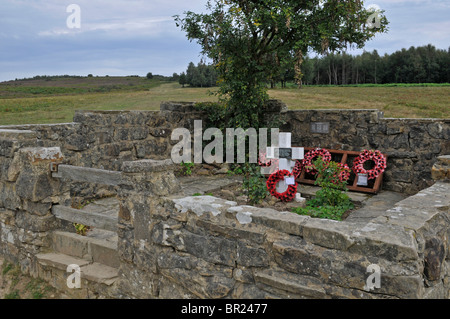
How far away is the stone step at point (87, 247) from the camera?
4150 mm

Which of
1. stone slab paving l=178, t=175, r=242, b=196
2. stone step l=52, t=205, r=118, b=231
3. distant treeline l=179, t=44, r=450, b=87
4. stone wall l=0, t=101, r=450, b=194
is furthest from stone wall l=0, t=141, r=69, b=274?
distant treeline l=179, t=44, r=450, b=87

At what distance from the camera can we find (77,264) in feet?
13.8

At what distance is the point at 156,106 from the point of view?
18141 millimetres

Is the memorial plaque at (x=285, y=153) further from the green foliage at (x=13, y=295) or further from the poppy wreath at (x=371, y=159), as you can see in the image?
the green foliage at (x=13, y=295)

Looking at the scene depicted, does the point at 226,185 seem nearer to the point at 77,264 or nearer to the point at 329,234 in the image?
the point at 77,264

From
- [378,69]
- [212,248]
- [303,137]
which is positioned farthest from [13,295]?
[378,69]

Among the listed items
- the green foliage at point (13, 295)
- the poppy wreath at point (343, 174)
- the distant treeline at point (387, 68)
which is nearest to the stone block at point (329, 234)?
the green foliage at point (13, 295)

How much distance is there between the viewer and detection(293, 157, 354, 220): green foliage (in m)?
6.08

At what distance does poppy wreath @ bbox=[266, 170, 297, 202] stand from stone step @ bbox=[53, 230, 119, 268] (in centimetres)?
325

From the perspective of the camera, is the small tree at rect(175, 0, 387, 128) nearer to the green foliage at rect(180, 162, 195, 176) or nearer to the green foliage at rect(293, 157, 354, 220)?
the green foliage at rect(180, 162, 195, 176)

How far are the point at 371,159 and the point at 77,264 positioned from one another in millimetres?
5889

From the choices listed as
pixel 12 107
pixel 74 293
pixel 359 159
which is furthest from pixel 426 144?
pixel 12 107

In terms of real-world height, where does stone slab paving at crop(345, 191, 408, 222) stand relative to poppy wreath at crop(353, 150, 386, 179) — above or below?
below

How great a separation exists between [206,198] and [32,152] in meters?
2.37
